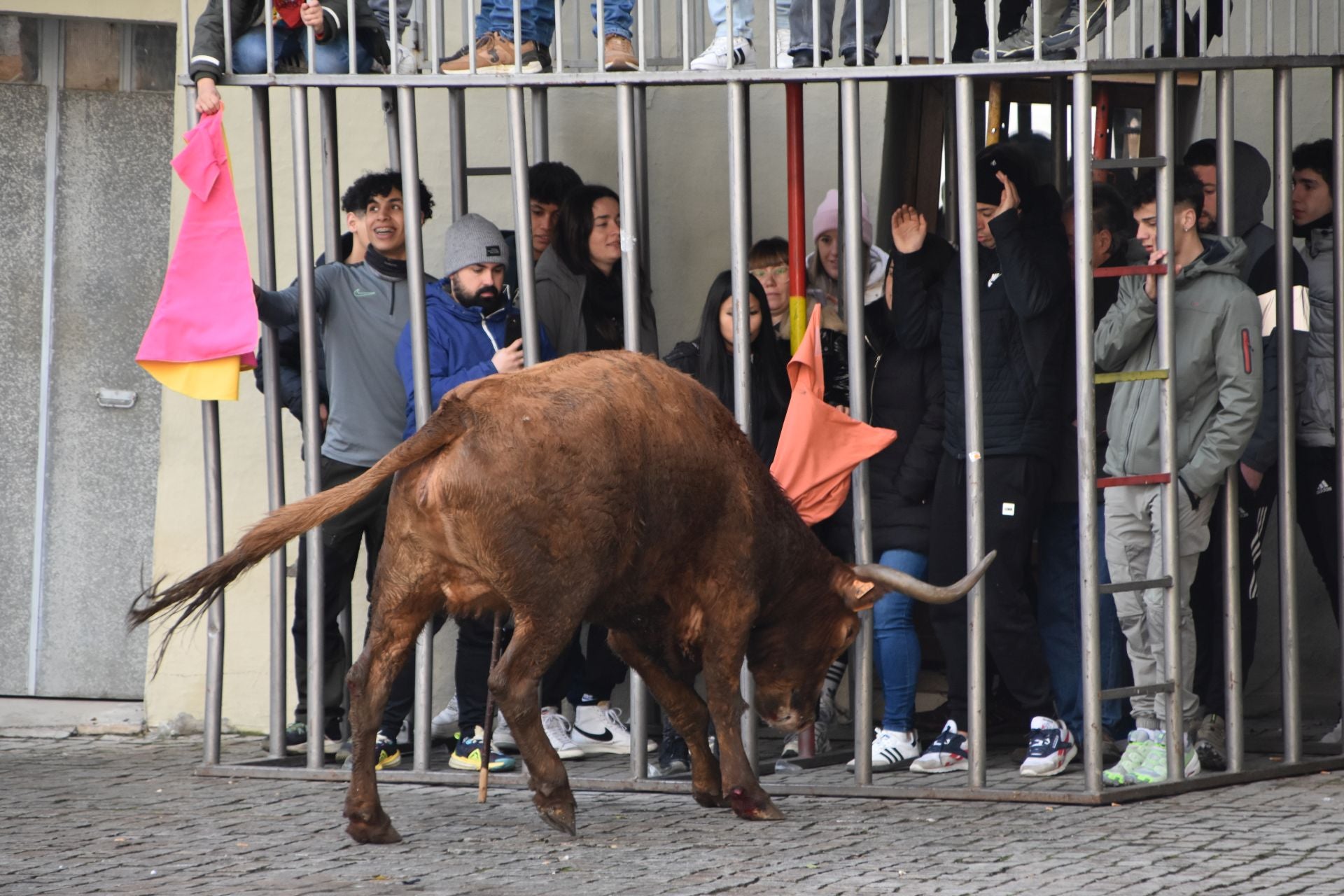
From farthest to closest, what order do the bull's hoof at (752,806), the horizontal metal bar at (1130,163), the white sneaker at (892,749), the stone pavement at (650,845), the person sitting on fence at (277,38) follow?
the white sneaker at (892,749), the person sitting on fence at (277,38), the horizontal metal bar at (1130,163), the bull's hoof at (752,806), the stone pavement at (650,845)

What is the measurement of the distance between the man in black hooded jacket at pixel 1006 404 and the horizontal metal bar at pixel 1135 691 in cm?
50

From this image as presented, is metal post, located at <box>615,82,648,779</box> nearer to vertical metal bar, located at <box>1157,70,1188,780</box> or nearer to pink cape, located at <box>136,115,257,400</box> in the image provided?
pink cape, located at <box>136,115,257,400</box>

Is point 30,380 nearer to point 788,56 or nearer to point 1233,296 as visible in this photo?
point 788,56

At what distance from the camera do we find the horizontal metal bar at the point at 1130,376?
6492 millimetres

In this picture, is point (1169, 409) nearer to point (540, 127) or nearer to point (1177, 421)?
point (1177, 421)

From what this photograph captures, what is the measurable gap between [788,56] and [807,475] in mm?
1626

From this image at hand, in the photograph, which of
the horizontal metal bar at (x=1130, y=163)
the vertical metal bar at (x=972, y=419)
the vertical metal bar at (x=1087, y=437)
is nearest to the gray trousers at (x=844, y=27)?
the vertical metal bar at (x=972, y=419)

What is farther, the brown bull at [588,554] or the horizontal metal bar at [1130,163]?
the horizontal metal bar at [1130,163]

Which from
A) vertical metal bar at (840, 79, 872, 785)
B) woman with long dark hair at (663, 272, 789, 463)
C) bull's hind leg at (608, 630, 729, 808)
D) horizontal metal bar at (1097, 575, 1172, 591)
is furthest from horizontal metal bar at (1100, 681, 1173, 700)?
woman with long dark hair at (663, 272, 789, 463)

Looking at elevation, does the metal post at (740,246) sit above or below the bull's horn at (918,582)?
above

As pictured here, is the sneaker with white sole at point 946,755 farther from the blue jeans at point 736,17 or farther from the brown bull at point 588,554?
the blue jeans at point 736,17

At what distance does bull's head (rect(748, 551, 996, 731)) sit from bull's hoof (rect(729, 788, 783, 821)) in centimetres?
45

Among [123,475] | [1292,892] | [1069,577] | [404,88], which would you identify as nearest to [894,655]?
[1069,577]

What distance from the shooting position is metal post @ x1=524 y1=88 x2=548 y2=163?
8430 mm
